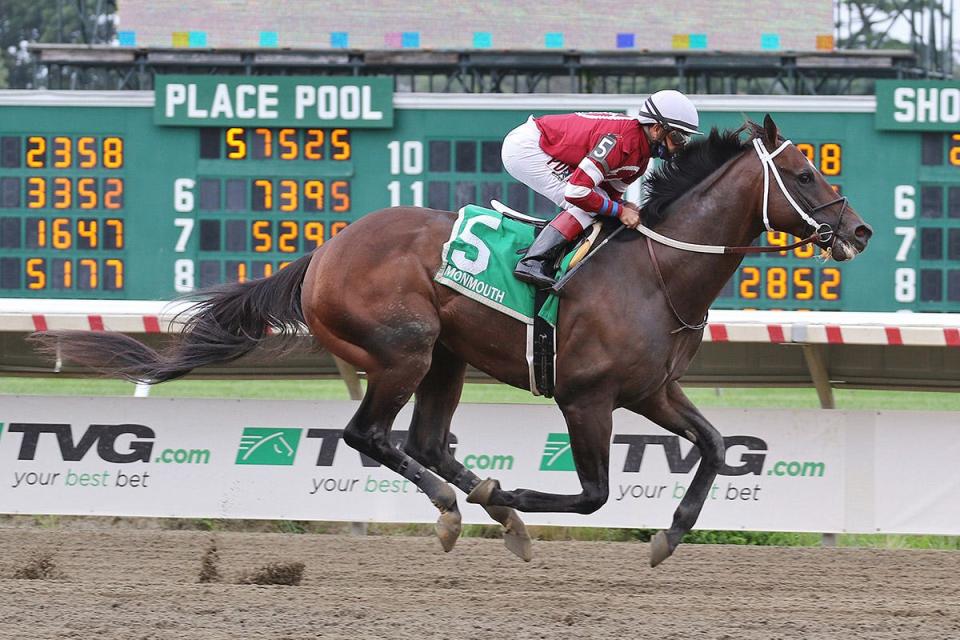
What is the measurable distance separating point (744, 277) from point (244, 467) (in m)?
4.11

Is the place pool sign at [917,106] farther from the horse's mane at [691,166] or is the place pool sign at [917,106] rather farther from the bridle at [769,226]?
the bridle at [769,226]

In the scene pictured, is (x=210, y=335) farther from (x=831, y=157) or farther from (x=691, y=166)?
(x=831, y=157)

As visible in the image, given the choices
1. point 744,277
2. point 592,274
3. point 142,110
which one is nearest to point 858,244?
point 592,274

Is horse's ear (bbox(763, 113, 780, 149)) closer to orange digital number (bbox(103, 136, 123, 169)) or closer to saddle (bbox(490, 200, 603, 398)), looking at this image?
saddle (bbox(490, 200, 603, 398))

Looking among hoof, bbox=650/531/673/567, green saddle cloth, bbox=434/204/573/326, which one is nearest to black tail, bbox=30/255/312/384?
green saddle cloth, bbox=434/204/573/326

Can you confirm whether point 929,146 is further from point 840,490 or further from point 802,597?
point 802,597

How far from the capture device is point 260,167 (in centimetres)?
992

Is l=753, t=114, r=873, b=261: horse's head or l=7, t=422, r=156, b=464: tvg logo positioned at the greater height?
l=753, t=114, r=873, b=261: horse's head

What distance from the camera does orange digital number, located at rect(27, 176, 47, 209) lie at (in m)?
9.88

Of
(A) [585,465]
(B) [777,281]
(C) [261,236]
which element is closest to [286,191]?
(C) [261,236]

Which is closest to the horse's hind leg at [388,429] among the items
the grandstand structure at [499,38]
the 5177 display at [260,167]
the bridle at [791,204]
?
the bridle at [791,204]

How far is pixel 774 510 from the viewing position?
6949 mm

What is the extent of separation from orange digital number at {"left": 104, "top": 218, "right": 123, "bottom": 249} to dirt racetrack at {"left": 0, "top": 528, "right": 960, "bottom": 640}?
3.30 m

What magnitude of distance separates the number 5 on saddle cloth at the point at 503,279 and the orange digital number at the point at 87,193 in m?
5.30
